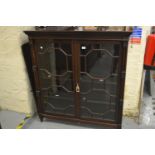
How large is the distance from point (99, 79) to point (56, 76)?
0.59 metres

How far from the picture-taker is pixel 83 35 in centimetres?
195

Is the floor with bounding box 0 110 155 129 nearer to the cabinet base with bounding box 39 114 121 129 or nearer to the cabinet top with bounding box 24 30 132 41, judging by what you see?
the cabinet base with bounding box 39 114 121 129

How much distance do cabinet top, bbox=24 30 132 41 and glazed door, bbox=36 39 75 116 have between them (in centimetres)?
8

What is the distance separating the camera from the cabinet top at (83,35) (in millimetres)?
1856

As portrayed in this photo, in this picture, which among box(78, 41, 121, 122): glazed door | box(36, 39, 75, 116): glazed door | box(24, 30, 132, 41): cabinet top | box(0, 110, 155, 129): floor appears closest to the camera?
box(24, 30, 132, 41): cabinet top

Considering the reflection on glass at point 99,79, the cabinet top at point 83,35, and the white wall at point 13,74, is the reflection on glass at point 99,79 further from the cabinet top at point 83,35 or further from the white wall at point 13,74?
the white wall at point 13,74

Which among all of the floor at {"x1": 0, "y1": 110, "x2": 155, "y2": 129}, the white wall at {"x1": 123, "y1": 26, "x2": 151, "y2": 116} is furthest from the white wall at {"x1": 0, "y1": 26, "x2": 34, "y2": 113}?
the white wall at {"x1": 123, "y1": 26, "x2": 151, "y2": 116}

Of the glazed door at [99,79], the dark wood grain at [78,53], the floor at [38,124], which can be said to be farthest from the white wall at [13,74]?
the glazed door at [99,79]

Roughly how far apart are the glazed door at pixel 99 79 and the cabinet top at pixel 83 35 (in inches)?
2.6

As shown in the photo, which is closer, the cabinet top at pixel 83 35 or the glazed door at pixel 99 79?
the cabinet top at pixel 83 35

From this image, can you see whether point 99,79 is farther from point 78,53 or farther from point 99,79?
point 78,53

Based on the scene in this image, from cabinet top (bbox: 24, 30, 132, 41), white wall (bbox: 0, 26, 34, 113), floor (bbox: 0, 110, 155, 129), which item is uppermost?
cabinet top (bbox: 24, 30, 132, 41)

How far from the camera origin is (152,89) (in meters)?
3.03

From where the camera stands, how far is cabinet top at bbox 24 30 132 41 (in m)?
1.86
